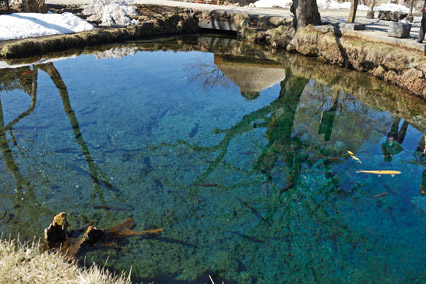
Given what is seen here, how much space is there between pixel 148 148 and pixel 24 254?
11.6 ft

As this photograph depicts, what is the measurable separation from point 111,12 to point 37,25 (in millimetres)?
4555

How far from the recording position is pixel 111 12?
18.4 m

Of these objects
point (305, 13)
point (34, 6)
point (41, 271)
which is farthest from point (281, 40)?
point (41, 271)

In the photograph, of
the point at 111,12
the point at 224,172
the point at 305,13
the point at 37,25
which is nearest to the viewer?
the point at 224,172

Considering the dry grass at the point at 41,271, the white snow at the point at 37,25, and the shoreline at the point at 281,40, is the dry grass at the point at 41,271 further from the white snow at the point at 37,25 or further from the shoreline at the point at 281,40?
the white snow at the point at 37,25

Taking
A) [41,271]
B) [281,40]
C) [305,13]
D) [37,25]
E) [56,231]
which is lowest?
[56,231]

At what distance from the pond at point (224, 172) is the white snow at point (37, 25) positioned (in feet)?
12.3

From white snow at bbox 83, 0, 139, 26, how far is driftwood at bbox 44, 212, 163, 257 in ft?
51.5

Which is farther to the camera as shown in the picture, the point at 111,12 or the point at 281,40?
the point at 111,12

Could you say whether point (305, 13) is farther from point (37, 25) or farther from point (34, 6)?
point (34, 6)

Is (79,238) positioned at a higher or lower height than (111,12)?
lower

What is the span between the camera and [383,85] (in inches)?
443

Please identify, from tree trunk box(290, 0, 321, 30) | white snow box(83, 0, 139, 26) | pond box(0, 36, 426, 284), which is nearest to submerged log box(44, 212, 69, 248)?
pond box(0, 36, 426, 284)

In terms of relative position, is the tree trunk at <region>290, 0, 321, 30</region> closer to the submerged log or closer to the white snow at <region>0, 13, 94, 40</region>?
the white snow at <region>0, 13, 94, 40</region>
